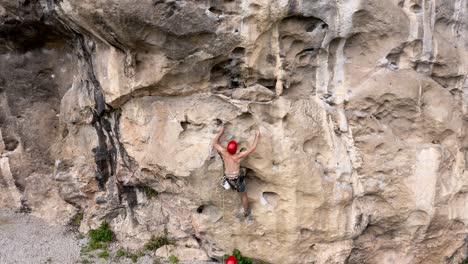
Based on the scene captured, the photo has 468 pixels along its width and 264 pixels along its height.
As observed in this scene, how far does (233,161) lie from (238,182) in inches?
18.2

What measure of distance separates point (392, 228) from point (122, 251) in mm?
5801

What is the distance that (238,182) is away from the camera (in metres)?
7.78

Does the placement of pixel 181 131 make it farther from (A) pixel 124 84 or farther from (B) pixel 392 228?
(B) pixel 392 228

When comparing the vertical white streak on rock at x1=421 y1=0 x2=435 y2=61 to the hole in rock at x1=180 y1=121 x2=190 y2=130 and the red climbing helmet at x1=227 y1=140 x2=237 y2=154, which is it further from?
the hole in rock at x1=180 y1=121 x2=190 y2=130

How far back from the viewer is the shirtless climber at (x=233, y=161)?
7.55m

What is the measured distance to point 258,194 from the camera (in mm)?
8219

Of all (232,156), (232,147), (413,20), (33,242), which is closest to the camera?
(232,147)

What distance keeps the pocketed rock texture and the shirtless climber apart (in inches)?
10.9

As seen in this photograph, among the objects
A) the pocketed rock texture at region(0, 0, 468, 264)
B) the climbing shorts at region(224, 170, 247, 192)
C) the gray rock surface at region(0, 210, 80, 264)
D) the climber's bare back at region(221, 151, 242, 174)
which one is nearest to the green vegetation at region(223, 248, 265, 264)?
the pocketed rock texture at region(0, 0, 468, 264)

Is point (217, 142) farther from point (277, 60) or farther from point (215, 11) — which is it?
point (215, 11)

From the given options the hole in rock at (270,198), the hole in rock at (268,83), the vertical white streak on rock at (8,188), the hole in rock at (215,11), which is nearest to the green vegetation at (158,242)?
the hole in rock at (270,198)

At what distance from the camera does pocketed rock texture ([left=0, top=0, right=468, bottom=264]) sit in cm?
758

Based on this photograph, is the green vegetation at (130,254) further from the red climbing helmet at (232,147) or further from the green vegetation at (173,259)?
the red climbing helmet at (232,147)

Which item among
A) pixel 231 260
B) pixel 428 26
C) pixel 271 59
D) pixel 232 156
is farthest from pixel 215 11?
pixel 231 260
